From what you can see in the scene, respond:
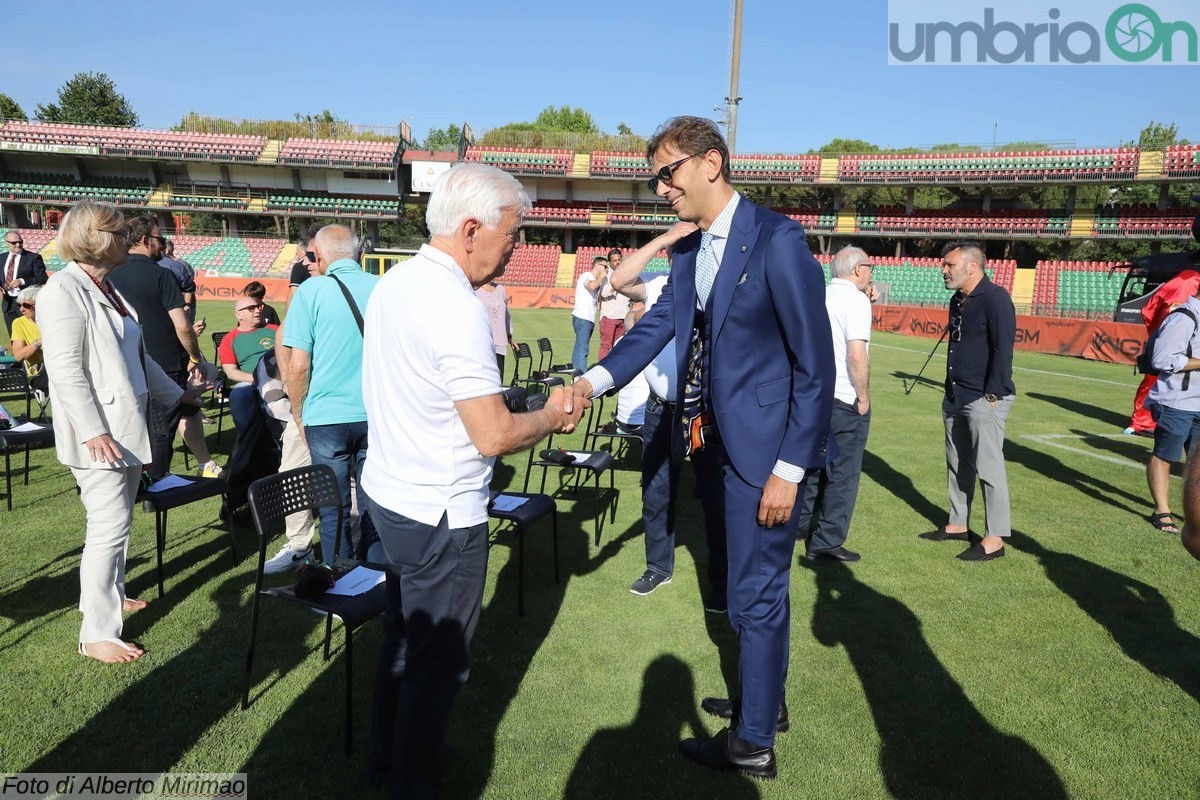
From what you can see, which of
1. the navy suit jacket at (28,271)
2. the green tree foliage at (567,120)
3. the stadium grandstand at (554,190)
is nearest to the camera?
the navy suit jacket at (28,271)

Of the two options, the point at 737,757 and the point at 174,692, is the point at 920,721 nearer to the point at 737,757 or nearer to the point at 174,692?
the point at 737,757

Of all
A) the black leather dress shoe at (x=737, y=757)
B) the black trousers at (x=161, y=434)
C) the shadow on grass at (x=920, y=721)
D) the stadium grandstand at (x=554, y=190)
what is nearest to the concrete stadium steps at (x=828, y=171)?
the stadium grandstand at (x=554, y=190)

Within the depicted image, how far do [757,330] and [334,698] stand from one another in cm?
248

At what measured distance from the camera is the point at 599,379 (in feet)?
8.98

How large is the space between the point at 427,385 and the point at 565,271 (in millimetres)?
34789

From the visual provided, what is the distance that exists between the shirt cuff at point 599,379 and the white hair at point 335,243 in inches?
76.5

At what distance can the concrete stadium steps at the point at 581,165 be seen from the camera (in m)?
40.3

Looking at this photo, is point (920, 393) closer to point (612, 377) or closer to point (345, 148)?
point (612, 377)

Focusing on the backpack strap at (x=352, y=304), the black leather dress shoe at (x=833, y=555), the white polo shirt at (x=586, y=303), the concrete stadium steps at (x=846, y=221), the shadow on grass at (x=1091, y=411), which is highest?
the concrete stadium steps at (x=846, y=221)

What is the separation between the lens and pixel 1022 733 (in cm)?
299

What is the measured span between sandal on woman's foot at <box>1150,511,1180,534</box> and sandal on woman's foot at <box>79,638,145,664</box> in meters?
7.30

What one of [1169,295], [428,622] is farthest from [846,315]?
[1169,295]

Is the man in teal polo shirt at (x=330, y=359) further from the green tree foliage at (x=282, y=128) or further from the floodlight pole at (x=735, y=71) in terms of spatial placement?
the green tree foliage at (x=282, y=128)

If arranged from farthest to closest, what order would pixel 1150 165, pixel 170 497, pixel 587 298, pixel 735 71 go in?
pixel 1150 165 → pixel 735 71 → pixel 587 298 → pixel 170 497
